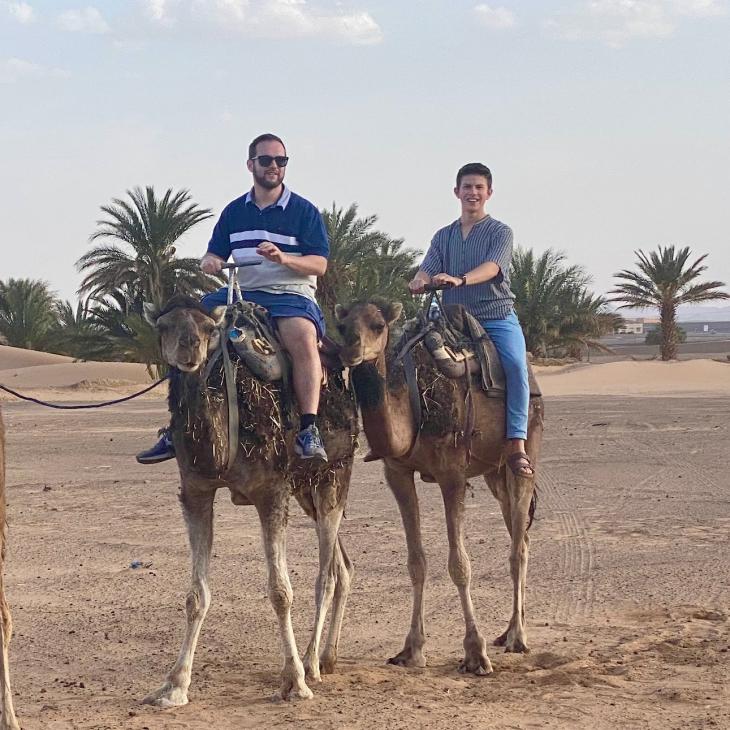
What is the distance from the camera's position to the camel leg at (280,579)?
6.39 m

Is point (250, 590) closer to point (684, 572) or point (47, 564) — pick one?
point (47, 564)

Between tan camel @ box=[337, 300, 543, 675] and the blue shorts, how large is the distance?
6.6 inches

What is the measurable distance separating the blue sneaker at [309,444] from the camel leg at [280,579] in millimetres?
242

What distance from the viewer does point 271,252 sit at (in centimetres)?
661

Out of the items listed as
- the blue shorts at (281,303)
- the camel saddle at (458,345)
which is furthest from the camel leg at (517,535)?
the blue shorts at (281,303)

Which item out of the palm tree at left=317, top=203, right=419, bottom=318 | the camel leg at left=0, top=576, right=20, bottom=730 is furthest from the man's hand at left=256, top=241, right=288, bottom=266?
the palm tree at left=317, top=203, right=419, bottom=318

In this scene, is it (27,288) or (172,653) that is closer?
(172,653)

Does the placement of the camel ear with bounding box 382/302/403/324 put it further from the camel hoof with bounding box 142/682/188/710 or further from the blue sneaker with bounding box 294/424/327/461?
the camel hoof with bounding box 142/682/188/710

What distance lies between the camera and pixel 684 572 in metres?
9.41

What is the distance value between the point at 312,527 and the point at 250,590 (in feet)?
9.06

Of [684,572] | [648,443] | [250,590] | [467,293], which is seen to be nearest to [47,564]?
[250,590]

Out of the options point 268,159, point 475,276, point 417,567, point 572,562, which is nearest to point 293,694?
point 417,567

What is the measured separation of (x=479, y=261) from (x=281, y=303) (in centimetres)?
177

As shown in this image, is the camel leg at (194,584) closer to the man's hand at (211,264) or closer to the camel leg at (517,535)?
the man's hand at (211,264)
